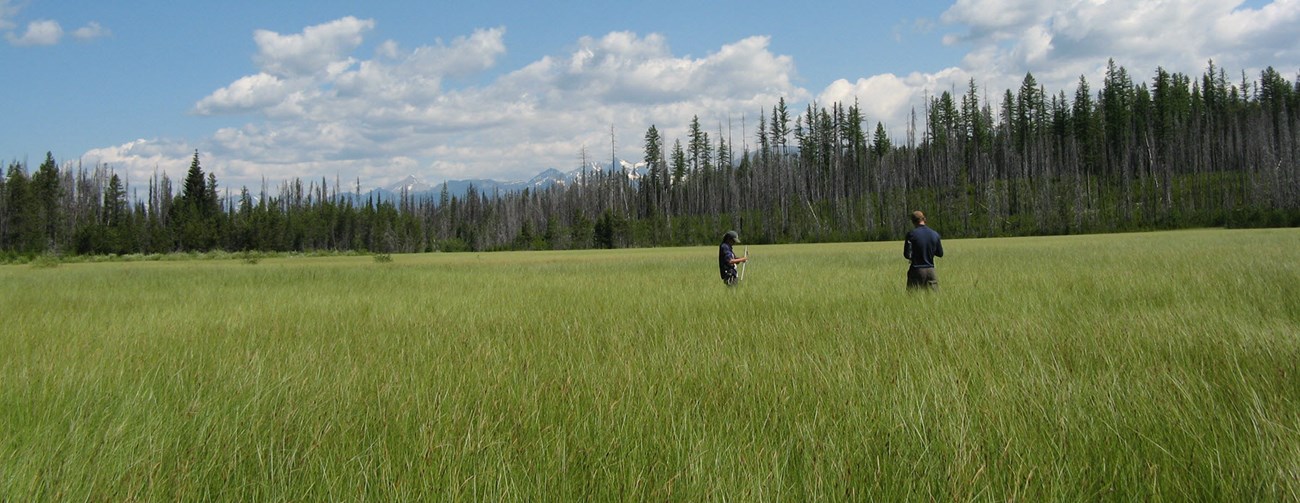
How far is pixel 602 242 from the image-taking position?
94.0m

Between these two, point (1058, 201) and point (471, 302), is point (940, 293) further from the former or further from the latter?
point (1058, 201)

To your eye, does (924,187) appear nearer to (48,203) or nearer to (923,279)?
(923,279)

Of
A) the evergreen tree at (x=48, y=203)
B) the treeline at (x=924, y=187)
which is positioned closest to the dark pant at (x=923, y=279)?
the treeline at (x=924, y=187)

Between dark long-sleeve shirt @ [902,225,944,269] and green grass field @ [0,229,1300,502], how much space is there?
2601mm

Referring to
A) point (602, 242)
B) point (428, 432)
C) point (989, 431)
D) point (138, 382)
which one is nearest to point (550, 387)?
point (428, 432)

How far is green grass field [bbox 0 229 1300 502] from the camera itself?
269 centimetres

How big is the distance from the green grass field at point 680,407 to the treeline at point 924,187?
75.8 meters

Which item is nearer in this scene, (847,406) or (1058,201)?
(847,406)

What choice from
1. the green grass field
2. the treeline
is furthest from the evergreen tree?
the green grass field

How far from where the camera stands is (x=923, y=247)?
35.1 ft

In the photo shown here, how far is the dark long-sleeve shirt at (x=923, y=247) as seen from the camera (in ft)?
35.1

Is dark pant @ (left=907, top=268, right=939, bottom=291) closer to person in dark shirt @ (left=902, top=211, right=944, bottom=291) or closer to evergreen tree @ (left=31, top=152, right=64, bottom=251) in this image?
person in dark shirt @ (left=902, top=211, right=944, bottom=291)

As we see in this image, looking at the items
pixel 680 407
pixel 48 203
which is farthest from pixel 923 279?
pixel 48 203

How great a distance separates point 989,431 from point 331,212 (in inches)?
5097
